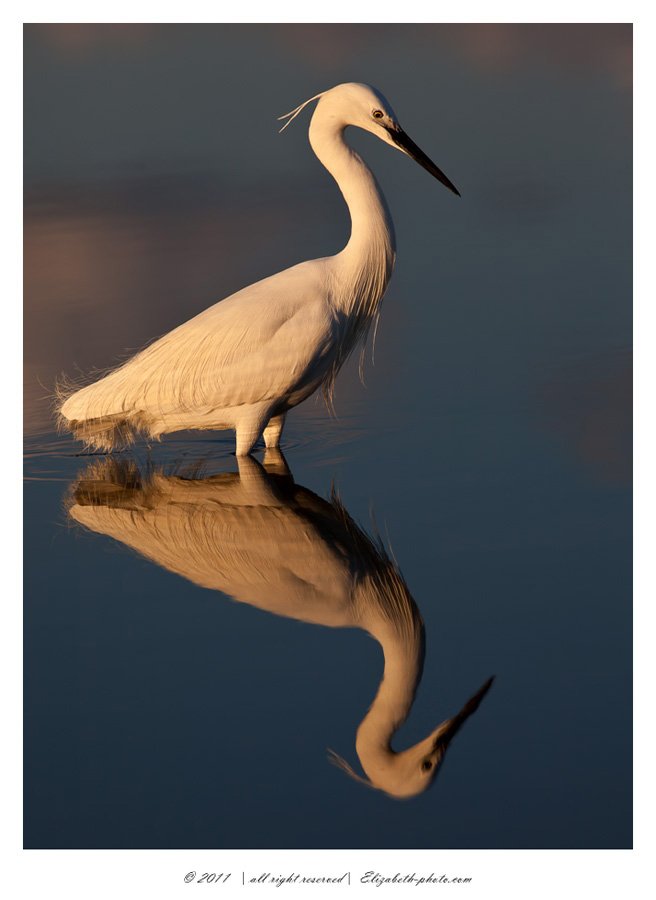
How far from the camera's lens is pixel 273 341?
6.80 m

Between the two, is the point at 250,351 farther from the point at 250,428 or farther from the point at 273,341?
the point at 250,428

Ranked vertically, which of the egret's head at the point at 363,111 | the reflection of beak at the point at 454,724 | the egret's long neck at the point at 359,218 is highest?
the egret's head at the point at 363,111

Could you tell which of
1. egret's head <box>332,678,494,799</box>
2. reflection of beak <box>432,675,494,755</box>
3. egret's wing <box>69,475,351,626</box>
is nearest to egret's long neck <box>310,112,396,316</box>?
egret's wing <box>69,475,351,626</box>

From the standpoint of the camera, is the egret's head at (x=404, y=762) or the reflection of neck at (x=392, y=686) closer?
the egret's head at (x=404, y=762)

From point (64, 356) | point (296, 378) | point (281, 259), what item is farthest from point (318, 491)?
point (281, 259)

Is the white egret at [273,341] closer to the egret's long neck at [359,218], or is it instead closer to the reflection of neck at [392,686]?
the egret's long neck at [359,218]

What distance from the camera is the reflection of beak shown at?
4359 mm

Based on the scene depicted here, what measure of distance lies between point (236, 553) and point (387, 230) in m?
2.16

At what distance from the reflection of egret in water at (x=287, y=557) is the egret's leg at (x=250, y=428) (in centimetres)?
7

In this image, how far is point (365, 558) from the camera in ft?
18.7

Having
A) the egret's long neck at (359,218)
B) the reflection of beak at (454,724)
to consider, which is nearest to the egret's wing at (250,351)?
the egret's long neck at (359,218)

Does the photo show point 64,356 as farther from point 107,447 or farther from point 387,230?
point 387,230

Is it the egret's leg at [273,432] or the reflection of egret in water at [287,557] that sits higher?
the egret's leg at [273,432]

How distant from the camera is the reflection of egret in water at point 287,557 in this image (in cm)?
441
